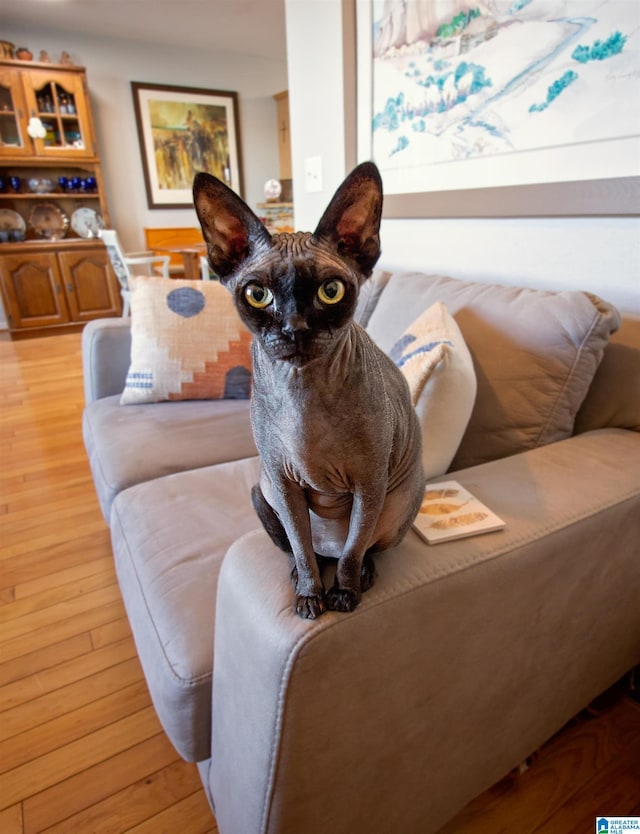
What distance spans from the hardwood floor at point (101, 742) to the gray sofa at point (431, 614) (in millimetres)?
127

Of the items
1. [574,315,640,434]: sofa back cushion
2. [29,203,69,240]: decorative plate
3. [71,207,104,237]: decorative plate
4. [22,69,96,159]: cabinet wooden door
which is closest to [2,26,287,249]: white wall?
[71,207,104,237]: decorative plate

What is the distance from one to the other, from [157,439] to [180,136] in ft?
15.0

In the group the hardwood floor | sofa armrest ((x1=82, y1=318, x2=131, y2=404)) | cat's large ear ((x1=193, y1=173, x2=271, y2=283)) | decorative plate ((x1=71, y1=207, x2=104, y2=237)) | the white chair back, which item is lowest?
the hardwood floor

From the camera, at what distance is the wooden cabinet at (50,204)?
4.09 m

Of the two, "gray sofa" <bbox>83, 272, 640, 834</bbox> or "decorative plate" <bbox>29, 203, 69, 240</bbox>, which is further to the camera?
"decorative plate" <bbox>29, 203, 69, 240</bbox>

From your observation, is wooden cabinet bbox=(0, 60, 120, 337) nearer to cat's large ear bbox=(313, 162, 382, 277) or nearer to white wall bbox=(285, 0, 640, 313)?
white wall bbox=(285, 0, 640, 313)

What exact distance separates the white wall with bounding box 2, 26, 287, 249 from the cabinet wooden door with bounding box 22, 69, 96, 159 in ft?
0.96

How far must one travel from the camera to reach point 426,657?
25.5 inches

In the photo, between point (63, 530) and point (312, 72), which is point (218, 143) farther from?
point (63, 530)

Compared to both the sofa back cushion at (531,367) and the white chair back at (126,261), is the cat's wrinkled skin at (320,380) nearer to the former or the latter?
the sofa back cushion at (531,367)

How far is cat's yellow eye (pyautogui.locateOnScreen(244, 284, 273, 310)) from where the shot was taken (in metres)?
0.45

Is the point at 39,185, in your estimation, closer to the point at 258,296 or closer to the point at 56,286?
the point at 56,286

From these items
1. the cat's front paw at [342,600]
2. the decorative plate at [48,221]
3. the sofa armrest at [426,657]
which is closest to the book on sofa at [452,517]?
the sofa armrest at [426,657]

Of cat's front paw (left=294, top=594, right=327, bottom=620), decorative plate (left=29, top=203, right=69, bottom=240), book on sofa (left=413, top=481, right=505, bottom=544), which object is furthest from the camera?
decorative plate (left=29, top=203, right=69, bottom=240)
